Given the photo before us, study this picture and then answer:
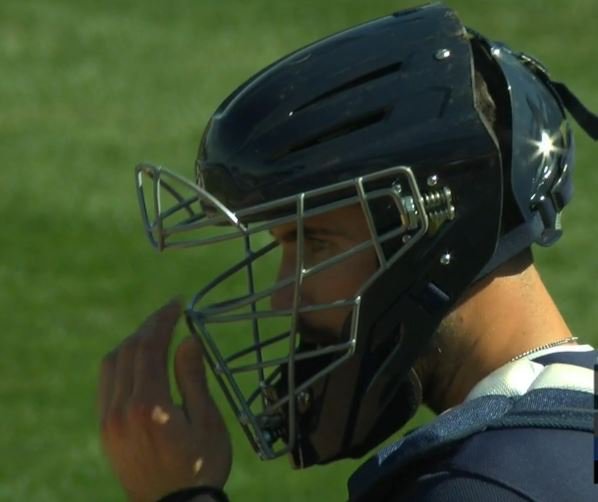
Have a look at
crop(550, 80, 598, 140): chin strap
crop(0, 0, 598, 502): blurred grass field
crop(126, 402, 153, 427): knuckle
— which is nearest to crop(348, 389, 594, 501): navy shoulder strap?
crop(126, 402, 153, 427): knuckle

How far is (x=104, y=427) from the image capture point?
2.93 m

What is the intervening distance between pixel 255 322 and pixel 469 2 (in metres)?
9.29

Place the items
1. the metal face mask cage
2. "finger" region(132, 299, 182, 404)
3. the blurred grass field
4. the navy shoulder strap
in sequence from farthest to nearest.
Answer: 1. the blurred grass field
2. "finger" region(132, 299, 182, 404)
3. the metal face mask cage
4. the navy shoulder strap

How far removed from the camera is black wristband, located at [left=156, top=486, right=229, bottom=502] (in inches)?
111

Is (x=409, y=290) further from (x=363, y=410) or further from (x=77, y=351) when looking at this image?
(x=77, y=351)

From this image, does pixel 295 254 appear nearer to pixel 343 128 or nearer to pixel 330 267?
pixel 330 267

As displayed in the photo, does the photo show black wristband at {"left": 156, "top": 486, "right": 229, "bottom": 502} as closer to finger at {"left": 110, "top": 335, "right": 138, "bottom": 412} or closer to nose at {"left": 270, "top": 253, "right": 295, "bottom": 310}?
finger at {"left": 110, "top": 335, "right": 138, "bottom": 412}

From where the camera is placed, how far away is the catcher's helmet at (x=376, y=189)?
2.83 meters

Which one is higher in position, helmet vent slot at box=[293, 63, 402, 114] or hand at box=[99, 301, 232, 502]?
helmet vent slot at box=[293, 63, 402, 114]

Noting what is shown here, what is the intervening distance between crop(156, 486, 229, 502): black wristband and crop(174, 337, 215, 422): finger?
0.13m

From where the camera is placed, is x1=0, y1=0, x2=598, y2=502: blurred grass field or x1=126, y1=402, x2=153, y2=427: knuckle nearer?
x1=126, y1=402, x2=153, y2=427: knuckle

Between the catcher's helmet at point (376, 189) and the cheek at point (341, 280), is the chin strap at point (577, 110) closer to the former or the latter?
the catcher's helmet at point (376, 189)

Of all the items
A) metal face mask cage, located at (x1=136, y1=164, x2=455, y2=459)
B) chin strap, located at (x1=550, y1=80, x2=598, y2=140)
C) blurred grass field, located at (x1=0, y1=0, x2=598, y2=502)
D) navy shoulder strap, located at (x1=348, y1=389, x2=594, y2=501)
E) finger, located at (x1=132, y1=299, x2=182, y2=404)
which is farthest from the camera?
blurred grass field, located at (x1=0, y1=0, x2=598, y2=502)

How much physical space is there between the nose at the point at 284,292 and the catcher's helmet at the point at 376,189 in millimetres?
19
